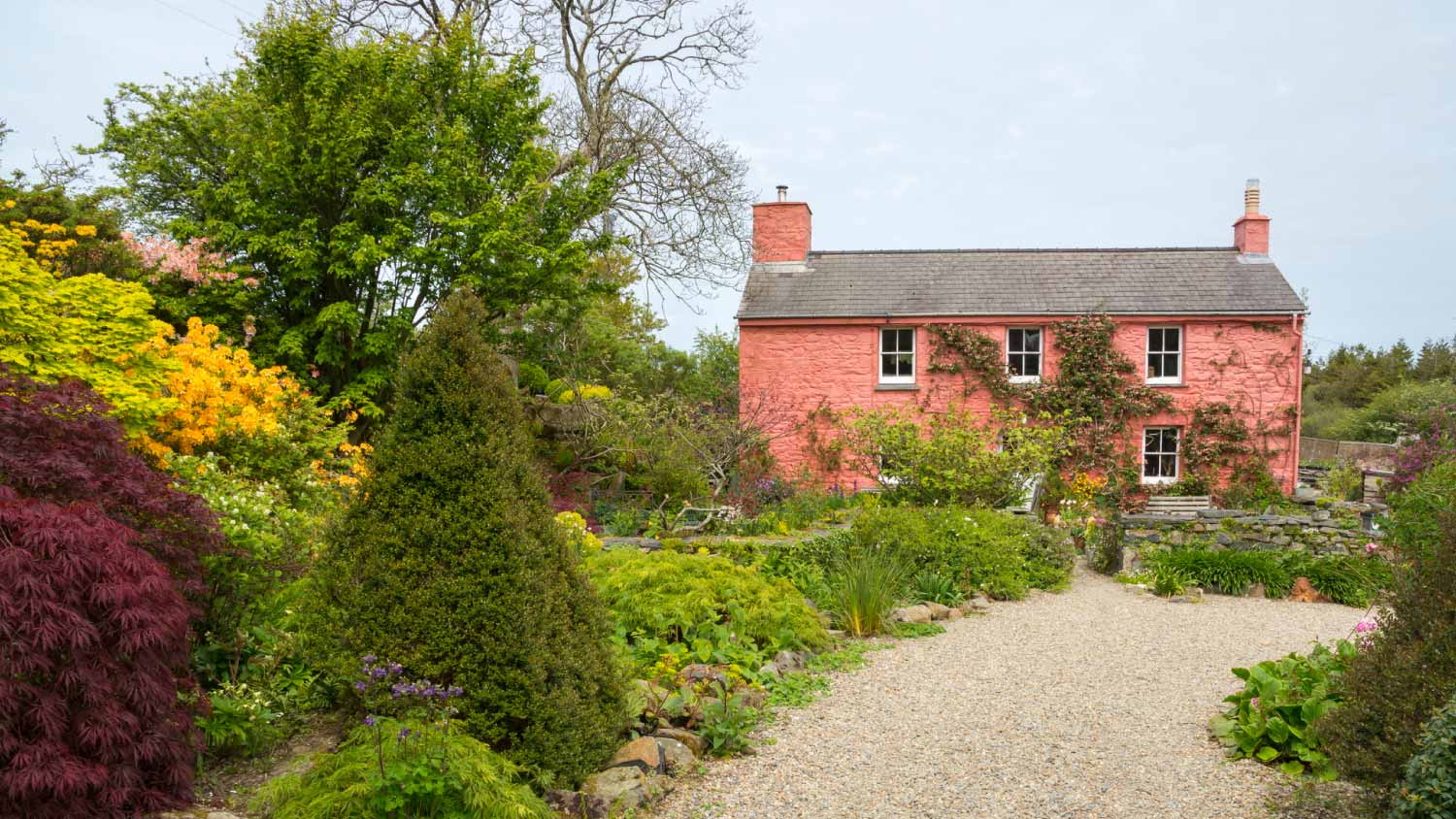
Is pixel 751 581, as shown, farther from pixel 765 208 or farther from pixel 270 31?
pixel 765 208

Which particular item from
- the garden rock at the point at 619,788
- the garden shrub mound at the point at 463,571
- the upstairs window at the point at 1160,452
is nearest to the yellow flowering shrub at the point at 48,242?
the garden shrub mound at the point at 463,571

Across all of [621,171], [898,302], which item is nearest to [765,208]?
[898,302]

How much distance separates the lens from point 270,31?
1409cm

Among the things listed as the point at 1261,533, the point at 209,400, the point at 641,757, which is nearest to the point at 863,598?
the point at 641,757

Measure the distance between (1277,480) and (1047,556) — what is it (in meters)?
9.79

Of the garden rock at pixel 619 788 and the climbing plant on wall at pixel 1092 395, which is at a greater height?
the climbing plant on wall at pixel 1092 395

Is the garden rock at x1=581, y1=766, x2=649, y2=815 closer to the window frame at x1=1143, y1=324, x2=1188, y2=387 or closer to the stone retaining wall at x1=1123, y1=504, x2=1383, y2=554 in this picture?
the stone retaining wall at x1=1123, y1=504, x2=1383, y2=554

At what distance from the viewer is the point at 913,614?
861 centimetres

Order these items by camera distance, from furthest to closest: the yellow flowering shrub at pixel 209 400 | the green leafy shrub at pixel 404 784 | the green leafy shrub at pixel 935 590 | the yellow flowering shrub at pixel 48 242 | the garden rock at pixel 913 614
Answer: the yellow flowering shrub at pixel 48 242 < the green leafy shrub at pixel 935 590 < the yellow flowering shrub at pixel 209 400 < the garden rock at pixel 913 614 < the green leafy shrub at pixel 404 784

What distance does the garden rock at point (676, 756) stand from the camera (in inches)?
189

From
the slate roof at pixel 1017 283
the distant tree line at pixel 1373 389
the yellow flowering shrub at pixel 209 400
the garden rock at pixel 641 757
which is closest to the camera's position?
the garden rock at pixel 641 757

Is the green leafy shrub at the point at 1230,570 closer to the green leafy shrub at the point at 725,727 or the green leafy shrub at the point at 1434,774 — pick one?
the green leafy shrub at the point at 725,727

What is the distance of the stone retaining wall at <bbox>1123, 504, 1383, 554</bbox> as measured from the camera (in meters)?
11.4

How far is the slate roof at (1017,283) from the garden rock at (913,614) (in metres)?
10.6
